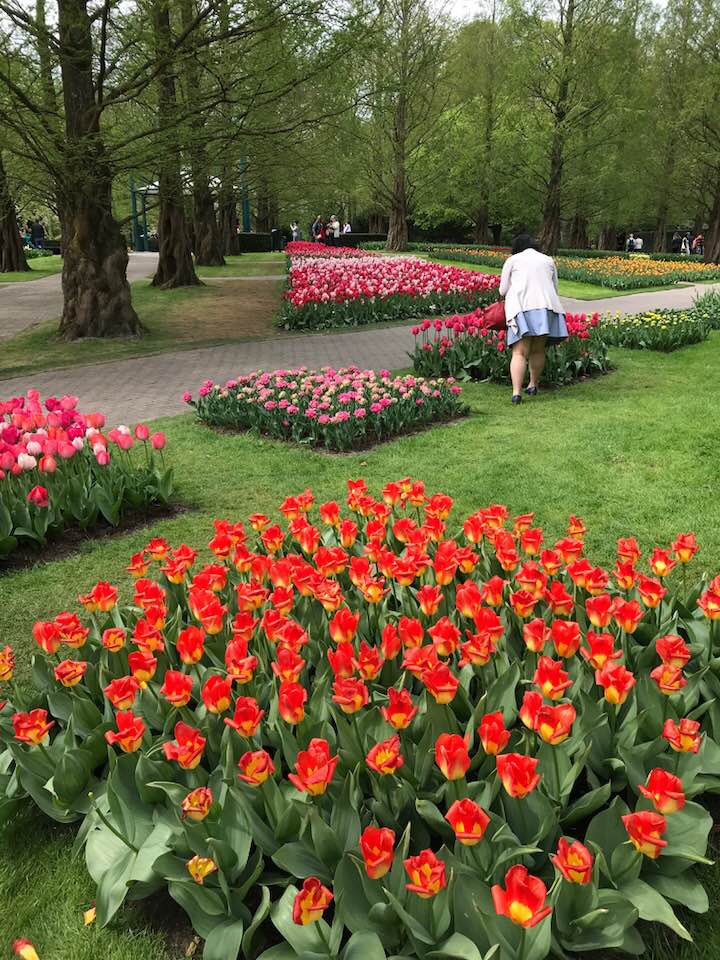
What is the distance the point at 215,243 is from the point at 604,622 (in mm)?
27059

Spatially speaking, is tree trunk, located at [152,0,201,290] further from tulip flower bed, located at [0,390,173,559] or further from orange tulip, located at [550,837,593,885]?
orange tulip, located at [550,837,593,885]

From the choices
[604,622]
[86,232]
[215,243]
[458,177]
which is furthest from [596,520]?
[458,177]

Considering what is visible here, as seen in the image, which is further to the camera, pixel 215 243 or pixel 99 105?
pixel 215 243

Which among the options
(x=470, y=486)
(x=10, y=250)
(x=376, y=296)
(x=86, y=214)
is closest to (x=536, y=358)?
(x=470, y=486)

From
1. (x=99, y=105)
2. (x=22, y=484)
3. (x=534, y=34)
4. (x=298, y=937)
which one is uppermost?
(x=534, y=34)

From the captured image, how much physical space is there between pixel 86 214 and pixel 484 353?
6.44m

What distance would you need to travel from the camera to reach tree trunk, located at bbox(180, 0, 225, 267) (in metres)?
10.1

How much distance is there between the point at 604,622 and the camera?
2260mm

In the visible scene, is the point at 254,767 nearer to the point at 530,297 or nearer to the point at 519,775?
the point at 519,775

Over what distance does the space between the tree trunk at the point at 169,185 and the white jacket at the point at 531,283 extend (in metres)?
5.21

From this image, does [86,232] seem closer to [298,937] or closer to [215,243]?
[298,937]

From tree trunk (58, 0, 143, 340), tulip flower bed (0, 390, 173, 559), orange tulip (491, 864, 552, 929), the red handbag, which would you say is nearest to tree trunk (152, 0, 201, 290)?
tree trunk (58, 0, 143, 340)

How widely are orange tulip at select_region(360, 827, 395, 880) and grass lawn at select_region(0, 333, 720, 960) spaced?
0.72 m

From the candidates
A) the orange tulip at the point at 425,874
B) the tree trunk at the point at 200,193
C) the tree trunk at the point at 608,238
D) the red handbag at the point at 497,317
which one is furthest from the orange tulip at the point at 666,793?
the tree trunk at the point at 608,238
